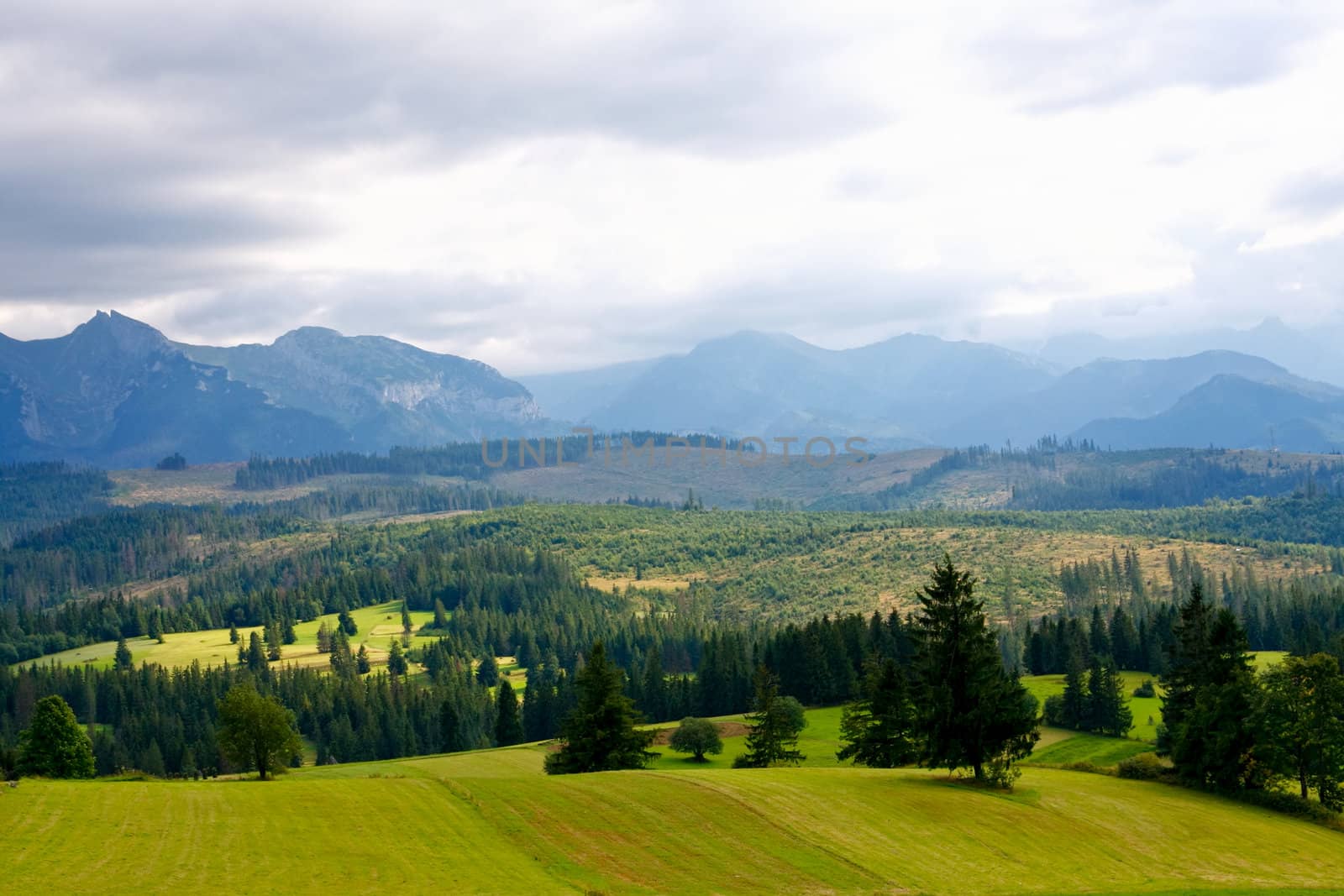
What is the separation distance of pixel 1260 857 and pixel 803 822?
25.1m

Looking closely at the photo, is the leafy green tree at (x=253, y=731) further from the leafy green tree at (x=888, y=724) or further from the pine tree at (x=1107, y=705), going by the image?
the pine tree at (x=1107, y=705)

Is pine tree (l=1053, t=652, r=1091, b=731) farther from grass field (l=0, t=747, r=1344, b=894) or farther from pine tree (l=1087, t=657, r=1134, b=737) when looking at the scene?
grass field (l=0, t=747, r=1344, b=894)

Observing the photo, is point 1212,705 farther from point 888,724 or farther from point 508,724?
point 508,724

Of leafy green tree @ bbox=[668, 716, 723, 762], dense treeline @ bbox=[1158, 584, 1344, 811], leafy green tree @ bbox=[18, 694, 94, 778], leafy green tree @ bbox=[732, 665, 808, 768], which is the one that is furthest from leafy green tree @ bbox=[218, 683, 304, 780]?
dense treeline @ bbox=[1158, 584, 1344, 811]

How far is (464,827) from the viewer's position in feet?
184

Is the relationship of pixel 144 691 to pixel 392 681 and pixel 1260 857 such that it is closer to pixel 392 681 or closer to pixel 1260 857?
pixel 392 681

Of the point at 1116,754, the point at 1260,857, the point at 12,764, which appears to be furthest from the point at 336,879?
the point at 1116,754

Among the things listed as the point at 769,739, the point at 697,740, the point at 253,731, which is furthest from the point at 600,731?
the point at 253,731

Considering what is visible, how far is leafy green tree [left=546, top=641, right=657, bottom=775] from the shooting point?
8288 centimetres

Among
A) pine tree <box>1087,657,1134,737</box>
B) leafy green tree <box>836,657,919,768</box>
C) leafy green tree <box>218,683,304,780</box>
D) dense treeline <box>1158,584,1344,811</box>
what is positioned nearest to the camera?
dense treeline <box>1158,584,1344,811</box>

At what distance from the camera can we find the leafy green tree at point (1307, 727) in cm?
7475

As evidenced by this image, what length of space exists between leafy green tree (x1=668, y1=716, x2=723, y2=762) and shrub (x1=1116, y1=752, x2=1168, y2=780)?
33613 mm

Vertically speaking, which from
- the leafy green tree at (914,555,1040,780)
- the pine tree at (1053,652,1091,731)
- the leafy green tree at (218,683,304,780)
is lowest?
the pine tree at (1053,652,1091,731)

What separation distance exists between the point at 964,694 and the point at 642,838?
85.5 feet
